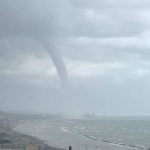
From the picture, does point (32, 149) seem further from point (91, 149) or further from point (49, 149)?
point (91, 149)

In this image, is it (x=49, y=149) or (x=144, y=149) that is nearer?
(x=49, y=149)

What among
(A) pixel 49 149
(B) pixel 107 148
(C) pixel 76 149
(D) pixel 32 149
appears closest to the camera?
(D) pixel 32 149

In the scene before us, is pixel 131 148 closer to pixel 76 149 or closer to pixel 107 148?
pixel 107 148

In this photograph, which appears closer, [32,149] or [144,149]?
[32,149]

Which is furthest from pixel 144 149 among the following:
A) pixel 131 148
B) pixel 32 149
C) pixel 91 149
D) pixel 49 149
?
pixel 32 149

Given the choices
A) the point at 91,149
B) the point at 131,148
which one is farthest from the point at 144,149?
the point at 91,149

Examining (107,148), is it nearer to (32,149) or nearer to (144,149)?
(144,149)

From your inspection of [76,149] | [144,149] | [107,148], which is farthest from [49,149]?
[144,149]

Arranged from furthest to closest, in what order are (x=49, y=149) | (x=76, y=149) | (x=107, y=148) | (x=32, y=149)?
(x=107, y=148) → (x=76, y=149) → (x=49, y=149) → (x=32, y=149)
